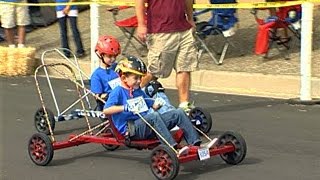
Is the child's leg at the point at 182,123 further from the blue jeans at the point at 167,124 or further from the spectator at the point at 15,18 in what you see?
the spectator at the point at 15,18

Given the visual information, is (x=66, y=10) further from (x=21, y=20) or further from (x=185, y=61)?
(x=185, y=61)

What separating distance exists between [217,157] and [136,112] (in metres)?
0.98

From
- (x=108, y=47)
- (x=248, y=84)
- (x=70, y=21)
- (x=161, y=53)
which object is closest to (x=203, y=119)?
(x=161, y=53)

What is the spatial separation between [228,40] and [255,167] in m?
6.84

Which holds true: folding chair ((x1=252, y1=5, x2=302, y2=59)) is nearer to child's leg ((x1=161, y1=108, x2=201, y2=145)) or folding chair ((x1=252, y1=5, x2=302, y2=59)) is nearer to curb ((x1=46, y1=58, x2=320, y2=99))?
curb ((x1=46, y1=58, x2=320, y2=99))

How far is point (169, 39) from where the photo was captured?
9047 mm

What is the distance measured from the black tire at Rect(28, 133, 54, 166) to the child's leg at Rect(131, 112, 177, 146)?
807 mm

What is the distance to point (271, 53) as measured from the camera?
1370cm

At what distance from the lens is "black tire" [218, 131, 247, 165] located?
288 inches

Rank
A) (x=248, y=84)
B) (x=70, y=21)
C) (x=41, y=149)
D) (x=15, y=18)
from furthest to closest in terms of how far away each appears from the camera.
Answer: (x=15, y=18) < (x=70, y=21) < (x=248, y=84) < (x=41, y=149)

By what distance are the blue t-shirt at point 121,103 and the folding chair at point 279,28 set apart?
602cm

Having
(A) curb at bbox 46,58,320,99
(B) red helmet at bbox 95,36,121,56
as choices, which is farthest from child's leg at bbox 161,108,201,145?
(A) curb at bbox 46,58,320,99

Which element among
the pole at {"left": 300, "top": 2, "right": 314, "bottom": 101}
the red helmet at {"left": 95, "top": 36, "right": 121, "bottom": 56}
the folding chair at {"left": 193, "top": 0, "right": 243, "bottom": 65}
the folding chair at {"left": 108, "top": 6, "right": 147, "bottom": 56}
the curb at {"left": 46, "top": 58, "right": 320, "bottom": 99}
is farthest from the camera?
the folding chair at {"left": 108, "top": 6, "right": 147, "bottom": 56}

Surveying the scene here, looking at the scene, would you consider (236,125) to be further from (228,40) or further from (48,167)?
(228,40)
